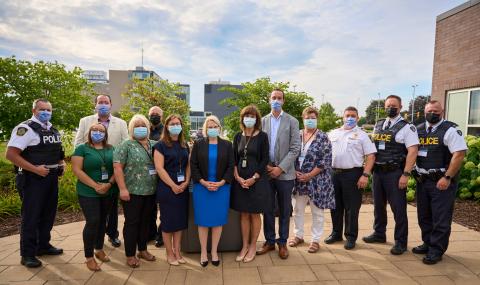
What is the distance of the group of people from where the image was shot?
11.4 ft

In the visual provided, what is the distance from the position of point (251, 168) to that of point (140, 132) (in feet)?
4.49

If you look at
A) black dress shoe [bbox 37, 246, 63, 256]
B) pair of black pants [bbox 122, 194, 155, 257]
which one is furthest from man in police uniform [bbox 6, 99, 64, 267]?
pair of black pants [bbox 122, 194, 155, 257]

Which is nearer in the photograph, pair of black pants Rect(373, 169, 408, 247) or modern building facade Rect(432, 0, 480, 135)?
pair of black pants Rect(373, 169, 408, 247)

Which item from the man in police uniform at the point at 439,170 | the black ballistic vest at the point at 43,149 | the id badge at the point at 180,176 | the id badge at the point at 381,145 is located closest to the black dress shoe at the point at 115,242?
the black ballistic vest at the point at 43,149

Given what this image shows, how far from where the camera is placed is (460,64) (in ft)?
28.2

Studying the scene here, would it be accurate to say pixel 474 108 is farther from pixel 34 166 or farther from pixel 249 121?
pixel 34 166

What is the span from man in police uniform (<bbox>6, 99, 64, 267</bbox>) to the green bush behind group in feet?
8.11

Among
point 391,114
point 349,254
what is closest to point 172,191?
point 349,254

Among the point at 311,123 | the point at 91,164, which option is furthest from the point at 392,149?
the point at 91,164

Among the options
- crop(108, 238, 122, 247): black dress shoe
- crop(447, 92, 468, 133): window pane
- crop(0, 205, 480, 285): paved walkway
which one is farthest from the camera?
crop(447, 92, 468, 133): window pane

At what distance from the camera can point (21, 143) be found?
134 inches

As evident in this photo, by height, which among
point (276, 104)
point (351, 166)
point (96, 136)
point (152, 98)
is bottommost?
point (351, 166)

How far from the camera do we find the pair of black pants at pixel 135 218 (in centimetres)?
A: 350

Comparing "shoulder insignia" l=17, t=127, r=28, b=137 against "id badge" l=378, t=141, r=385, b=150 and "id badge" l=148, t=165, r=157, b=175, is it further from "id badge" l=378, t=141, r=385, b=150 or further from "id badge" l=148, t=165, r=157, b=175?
"id badge" l=378, t=141, r=385, b=150
